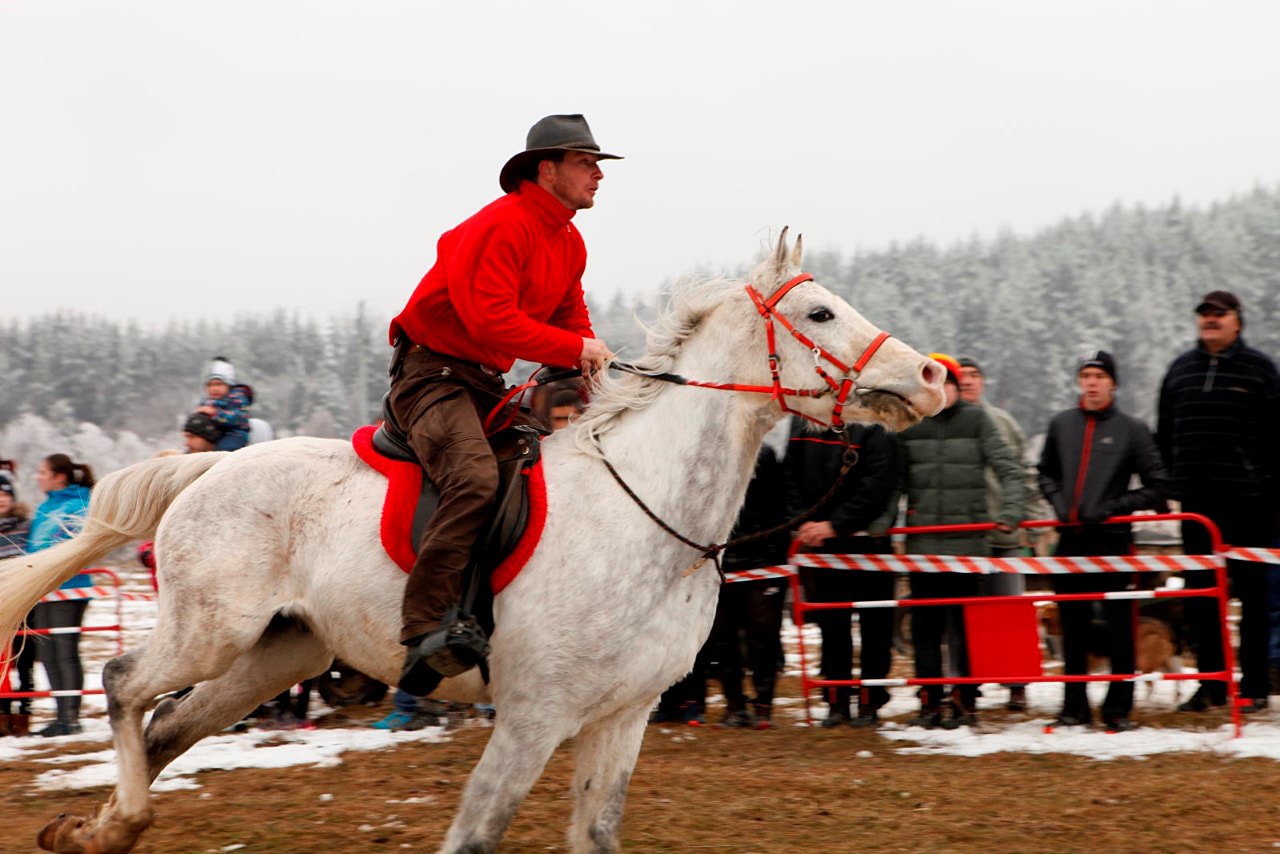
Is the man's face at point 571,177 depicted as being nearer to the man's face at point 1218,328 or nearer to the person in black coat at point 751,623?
the person in black coat at point 751,623

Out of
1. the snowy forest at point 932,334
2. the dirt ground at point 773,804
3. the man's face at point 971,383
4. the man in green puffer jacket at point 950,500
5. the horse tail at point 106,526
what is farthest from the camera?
the snowy forest at point 932,334

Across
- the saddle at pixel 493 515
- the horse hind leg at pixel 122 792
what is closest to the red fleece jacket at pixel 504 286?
the saddle at pixel 493 515

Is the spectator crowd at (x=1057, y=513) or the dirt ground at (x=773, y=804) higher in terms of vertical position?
the spectator crowd at (x=1057, y=513)

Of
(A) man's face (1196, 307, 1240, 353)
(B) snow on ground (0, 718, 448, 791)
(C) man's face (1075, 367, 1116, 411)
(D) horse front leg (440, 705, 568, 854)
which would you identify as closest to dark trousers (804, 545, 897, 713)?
(C) man's face (1075, 367, 1116, 411)

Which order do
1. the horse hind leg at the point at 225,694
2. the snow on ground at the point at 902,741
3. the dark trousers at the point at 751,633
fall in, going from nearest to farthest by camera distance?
the horse hind leg at the point at 225,694 < the snow on ground at the point at 902,741 < the dark trousers at the point at 751,633

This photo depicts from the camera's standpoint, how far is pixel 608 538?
195 inches

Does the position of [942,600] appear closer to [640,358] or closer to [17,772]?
[640,358]

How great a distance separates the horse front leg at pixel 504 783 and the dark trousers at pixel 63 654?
623cm

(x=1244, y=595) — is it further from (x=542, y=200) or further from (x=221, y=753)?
(x=221, y=753)

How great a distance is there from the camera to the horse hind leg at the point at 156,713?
534 centimetres

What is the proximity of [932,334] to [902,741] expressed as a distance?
33369mm

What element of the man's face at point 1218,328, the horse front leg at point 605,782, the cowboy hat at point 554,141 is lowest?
the horse front leg at point 605,782

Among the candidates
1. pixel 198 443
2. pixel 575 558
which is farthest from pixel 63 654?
pixel 575 558

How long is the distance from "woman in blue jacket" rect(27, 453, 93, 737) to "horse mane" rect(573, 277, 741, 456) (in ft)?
19.6
